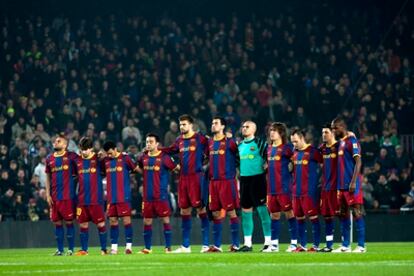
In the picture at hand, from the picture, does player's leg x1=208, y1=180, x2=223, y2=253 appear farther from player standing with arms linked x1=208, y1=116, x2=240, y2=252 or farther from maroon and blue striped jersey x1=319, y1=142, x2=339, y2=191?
maroon and blue striped jersey x1=319, y1=142, x2=339, y2=191

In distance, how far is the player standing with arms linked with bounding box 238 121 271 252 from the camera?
875 inches

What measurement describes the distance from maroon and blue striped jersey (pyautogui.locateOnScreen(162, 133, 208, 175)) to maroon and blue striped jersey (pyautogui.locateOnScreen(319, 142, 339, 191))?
7.36 ft

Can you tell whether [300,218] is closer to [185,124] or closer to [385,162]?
[185,124]

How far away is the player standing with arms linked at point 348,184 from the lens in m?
21.2

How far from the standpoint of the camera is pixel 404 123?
33.5 metres

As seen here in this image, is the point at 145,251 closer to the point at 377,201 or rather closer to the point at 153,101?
the point at 377,201

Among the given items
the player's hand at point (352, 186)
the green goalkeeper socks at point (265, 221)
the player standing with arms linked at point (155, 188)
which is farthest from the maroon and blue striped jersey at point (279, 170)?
the player standing with arms linked at point (155, 188)

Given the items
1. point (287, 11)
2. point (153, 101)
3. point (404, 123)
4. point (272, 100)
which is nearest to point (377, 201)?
point (404, 123)

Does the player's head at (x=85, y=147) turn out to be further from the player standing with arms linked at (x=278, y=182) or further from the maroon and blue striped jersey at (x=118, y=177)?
the player standing with arms linked at (x=278, y=182)

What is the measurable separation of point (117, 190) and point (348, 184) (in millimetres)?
4524

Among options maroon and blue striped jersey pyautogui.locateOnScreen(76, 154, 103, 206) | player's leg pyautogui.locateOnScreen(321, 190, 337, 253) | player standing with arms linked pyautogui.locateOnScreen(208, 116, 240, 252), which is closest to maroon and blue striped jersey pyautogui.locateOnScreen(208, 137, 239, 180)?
player standing with arms linked pyautogui.locateOnScreen(208, 116, 240, 252)

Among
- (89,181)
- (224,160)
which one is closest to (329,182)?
(224,160)

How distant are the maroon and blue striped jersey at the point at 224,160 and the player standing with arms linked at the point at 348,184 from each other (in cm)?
199

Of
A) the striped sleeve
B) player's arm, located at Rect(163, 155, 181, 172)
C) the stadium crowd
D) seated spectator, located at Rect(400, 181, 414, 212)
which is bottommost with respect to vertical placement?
seated spectator, located at Rect(400, 181, 414, 212)
